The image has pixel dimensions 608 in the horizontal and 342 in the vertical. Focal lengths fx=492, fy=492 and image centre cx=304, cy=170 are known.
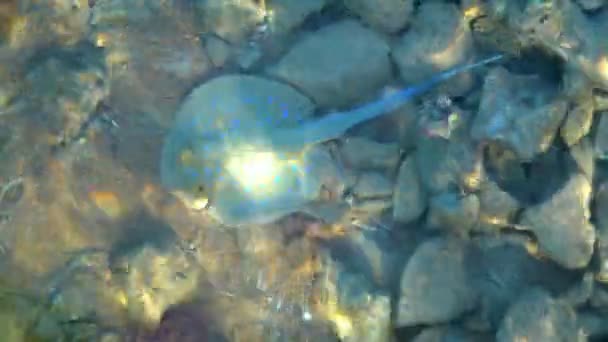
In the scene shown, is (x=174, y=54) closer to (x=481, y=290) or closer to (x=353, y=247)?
(x=353, y=247)

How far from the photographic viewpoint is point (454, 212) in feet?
13.6

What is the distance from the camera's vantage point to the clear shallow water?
399cm

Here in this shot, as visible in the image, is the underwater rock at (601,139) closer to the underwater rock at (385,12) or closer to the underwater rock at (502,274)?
the underwater rock at (502,274)

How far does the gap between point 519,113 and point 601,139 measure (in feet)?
2.27

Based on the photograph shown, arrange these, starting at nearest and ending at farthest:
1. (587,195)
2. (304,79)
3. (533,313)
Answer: (533,313) < (587,195) < (304,79)

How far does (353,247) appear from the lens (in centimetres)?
451

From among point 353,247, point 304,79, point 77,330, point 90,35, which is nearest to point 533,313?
point 353,247

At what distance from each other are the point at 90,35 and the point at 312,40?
229cm

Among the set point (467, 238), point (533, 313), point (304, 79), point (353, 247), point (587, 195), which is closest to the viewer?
point (533, 313)

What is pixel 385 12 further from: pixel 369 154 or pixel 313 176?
pixel 313 176

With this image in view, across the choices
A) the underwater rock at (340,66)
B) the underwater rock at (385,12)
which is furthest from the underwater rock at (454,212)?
the underwater rock at (385,12)

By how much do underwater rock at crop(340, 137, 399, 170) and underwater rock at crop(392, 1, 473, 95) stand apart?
0.71 metres

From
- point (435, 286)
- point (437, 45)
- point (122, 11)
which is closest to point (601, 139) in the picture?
point (437, 45)

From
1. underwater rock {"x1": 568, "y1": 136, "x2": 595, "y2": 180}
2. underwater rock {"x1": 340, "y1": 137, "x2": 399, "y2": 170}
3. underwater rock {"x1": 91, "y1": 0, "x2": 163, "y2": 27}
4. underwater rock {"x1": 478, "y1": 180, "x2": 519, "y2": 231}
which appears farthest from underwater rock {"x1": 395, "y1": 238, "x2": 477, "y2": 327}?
underwater rock {"x1": 91, "y1": 0, "x2": 163, "y2": 27}
